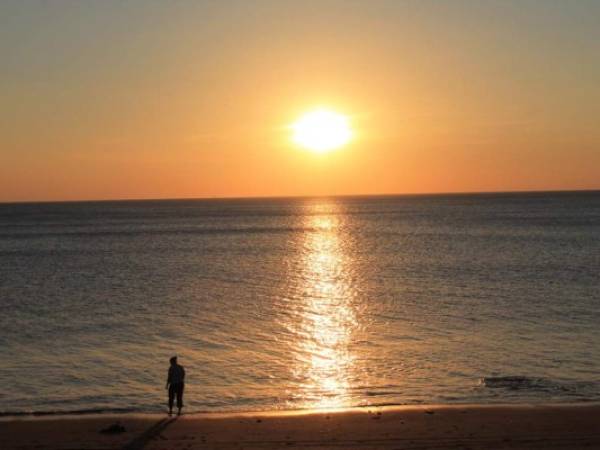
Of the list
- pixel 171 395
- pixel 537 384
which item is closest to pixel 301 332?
pixel 537 384

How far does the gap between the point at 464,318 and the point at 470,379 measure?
12.6 m

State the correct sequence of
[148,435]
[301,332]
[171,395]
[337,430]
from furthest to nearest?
[301,332], [171,395], [337,430], [148,435]

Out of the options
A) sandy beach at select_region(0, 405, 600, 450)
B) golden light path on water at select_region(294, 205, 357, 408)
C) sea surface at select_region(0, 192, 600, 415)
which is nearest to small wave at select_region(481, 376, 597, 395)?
A: sea surface at select_region(0, 192, 600, 415)

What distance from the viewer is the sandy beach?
17062mm

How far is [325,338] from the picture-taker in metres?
32.9

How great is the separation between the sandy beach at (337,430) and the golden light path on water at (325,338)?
3.09 m

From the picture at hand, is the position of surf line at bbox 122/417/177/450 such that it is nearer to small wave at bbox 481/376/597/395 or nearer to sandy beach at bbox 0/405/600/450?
sandy beach at bbox 0/405/600/450

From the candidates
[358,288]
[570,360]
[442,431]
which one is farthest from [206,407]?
[358,288]

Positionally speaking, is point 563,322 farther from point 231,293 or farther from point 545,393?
point 231,293

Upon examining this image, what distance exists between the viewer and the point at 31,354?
29.4 meters

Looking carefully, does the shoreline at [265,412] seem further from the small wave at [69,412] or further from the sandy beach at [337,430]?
the sandy beach at [337,430]

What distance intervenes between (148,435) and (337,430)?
4.97 m

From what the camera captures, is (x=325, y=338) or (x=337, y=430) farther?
(x=325, y=338)

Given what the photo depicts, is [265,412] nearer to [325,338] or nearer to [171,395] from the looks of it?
[171,395]
